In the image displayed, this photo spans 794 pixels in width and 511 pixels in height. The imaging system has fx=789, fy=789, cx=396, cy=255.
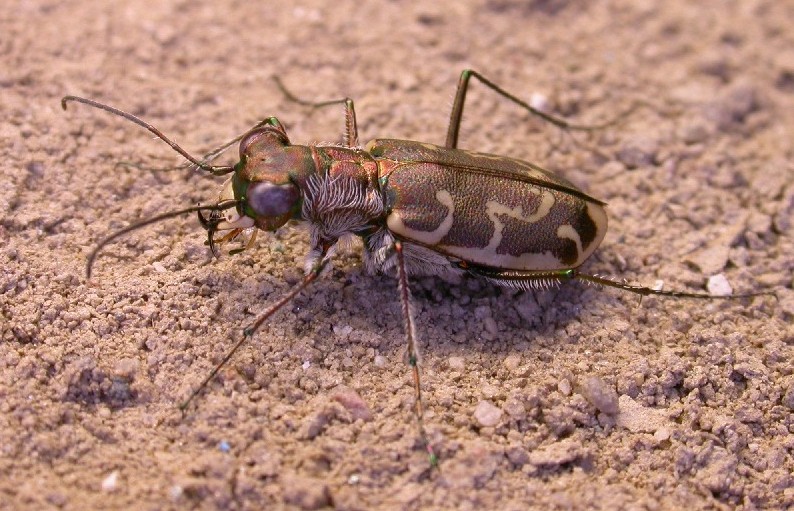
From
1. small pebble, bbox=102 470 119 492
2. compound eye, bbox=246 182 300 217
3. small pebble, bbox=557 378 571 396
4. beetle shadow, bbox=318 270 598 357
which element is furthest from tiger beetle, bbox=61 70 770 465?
small pebble, bbox=102 470 119 492

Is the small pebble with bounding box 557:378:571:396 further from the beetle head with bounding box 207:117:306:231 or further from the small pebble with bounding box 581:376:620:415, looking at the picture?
the beetle head with bounding box 207:117:306:231

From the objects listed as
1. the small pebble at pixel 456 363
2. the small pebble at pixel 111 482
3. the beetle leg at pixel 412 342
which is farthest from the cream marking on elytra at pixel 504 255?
the small pebble at pixel 111 482

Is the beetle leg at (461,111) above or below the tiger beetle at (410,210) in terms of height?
above

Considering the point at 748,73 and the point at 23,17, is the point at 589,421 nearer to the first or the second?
the point at 748,73

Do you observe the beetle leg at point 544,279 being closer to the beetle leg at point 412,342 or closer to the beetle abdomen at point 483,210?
the beetle abdomen at point 483,210

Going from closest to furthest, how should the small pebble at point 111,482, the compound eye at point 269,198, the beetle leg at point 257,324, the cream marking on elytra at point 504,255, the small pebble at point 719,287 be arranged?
the small pebble at point 111,482
the beetle leg at point 257,324
the compound eye at point 269,198
the cream marking on elytra at point 504,255
the small pebble at point 719,287

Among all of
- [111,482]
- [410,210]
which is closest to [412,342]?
[410,210]

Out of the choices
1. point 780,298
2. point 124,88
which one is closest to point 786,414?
point 780,298
